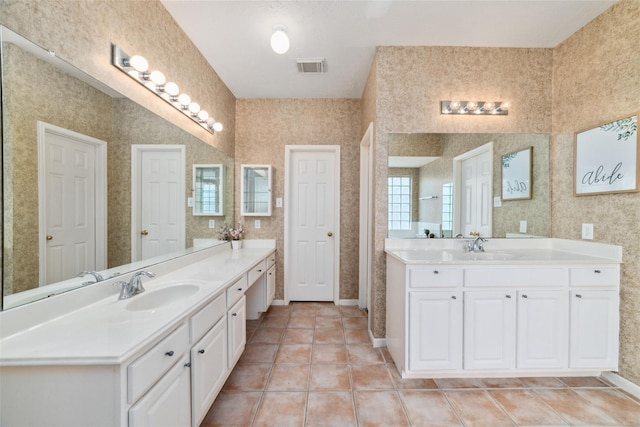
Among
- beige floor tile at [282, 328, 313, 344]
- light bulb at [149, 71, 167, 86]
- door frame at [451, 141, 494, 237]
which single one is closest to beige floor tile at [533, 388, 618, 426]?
door frame at [451, 141, 494, 237]

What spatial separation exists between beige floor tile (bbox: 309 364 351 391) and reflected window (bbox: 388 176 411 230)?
127cm

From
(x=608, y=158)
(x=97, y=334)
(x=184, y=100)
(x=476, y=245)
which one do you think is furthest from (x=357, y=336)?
(x=184, y=100)

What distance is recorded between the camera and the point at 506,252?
92.8 inches

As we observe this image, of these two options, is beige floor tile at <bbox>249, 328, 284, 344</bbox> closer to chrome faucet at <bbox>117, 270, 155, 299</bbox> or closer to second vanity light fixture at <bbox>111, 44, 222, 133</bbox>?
chrome faucet at <bbox>117, 270, 155, 299</bbox>

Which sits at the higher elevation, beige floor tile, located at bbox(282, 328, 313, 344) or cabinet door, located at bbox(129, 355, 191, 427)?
cabinet door, located at bbox(129, 355, 191, 427)

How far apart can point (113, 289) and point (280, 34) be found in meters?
2.02

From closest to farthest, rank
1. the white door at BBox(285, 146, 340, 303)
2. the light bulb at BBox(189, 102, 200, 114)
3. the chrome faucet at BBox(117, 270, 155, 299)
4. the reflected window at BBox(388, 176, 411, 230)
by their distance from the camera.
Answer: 1. the chrome faucet at BBox(117, 270, 155, 299)
2. the light bulb at BBox(189, 102, 200, 114)
3. the reflected window at BBox(388, 176, 411, 230)
4. the white door at BBox(285, 146, 340, 303)

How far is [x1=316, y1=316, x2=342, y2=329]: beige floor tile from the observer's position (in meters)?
2.87

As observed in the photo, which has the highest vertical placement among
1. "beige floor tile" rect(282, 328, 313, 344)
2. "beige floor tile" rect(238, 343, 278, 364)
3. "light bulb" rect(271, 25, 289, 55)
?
"light bulb" rect(271, 25, 289, 55)

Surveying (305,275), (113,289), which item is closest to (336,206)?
(305,275)

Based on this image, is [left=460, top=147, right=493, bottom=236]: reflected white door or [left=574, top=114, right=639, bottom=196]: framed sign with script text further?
[left=460, top=147, right=493, bottom=236]: reflected white door

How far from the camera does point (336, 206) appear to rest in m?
3.43

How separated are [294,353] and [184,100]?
92.0 inches

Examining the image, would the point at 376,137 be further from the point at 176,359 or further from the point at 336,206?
the point at 176,359
